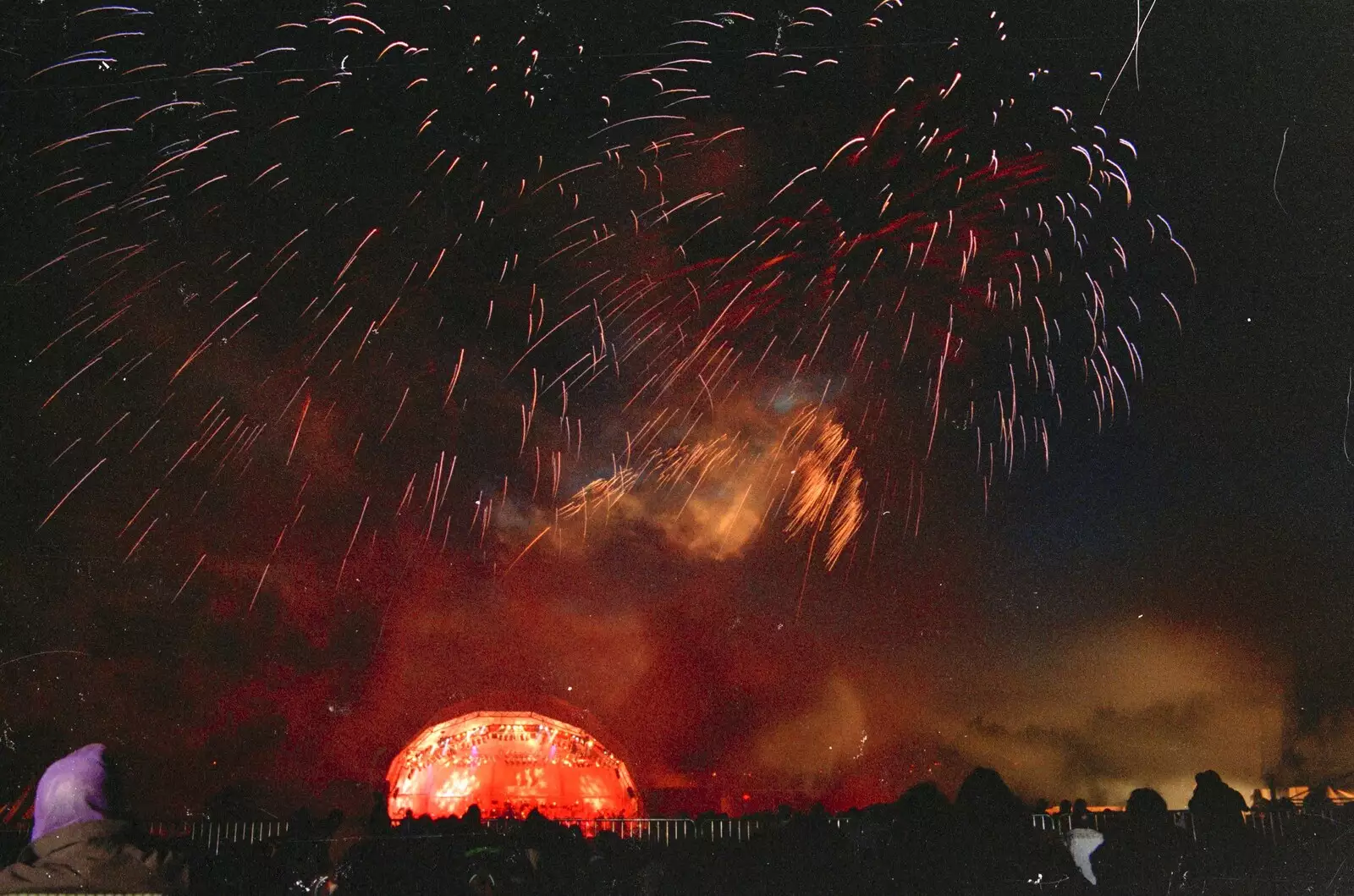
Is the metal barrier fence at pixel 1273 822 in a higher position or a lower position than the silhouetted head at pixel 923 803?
lower

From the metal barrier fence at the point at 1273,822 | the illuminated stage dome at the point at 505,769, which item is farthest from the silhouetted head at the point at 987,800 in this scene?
the illuminated stage dome at the point at 505,769

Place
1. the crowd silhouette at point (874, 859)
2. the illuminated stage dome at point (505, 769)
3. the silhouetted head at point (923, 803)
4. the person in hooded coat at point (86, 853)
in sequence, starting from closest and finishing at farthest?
1. the person in hooded coat at point (86, 853)
2. the crowd silhouette at point (874, 859)
3. the silhouetted head at point (923, 803)
4. the illuminated stage dome at point (505, 769)

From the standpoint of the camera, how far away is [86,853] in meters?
3.40

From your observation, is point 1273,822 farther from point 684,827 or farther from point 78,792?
point 78,792

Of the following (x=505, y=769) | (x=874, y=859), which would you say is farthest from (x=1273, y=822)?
(x=505, y=769)

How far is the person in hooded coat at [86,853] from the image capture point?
3.37 meters

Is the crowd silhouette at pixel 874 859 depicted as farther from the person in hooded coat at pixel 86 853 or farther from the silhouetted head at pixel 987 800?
the person in hooded coat at pixel 86 853

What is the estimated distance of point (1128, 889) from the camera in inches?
297

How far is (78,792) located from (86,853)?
230 millimetres

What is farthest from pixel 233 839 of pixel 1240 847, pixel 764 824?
pixel 1240 847

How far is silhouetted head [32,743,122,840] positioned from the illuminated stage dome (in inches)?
615

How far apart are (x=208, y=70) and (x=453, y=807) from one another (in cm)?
1347

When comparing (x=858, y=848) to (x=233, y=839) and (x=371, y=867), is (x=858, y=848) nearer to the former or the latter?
(x=371, y=867)

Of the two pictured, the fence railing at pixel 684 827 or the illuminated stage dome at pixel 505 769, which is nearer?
the fence railing at pixel 684 827
